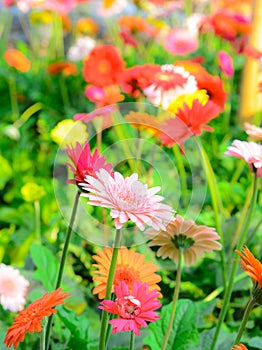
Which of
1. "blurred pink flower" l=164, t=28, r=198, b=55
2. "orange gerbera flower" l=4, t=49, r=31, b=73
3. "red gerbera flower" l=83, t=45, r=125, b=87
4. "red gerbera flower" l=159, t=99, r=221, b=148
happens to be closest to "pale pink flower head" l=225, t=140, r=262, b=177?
"red gerbera flower" l=159, t=99, r=221, b=148

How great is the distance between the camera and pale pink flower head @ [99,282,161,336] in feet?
1.82

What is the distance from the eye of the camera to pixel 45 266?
3.39 ft

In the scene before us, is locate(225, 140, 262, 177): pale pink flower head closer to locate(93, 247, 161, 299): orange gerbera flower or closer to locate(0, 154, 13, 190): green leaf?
locate(93, 247, 161, 299): orange gerbera flower

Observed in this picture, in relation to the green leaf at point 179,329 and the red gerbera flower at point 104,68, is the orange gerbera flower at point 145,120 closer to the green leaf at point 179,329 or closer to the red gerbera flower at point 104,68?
the green leaf at point 179,329

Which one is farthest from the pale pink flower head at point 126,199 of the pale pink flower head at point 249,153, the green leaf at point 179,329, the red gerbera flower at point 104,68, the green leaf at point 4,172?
the green leaf at point 4,172

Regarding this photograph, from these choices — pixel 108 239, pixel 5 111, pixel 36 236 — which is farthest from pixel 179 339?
pixel 5 111

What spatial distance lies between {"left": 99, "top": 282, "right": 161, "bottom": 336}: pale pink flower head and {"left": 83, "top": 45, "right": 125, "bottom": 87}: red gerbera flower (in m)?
0.70

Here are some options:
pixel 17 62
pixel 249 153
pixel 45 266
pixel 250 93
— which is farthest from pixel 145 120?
pixel 17 62

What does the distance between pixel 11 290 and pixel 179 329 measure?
217 millimetres

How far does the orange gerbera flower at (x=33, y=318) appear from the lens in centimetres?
57

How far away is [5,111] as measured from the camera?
2162mm

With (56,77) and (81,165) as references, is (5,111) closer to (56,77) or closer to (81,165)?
(56,77)

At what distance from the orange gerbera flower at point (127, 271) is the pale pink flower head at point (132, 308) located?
0.19 feet

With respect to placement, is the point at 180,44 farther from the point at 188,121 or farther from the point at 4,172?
→ the point at 188,121
